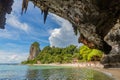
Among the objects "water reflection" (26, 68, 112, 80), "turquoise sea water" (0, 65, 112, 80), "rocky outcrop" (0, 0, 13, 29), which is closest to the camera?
"rocky outcrop" (0, 0, 13, 29)

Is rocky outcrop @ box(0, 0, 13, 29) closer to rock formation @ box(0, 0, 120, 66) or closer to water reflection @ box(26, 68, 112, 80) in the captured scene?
rock formation @ box(0, 0, 120, 66)

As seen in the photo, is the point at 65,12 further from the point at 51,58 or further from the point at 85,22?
the point at 51,58

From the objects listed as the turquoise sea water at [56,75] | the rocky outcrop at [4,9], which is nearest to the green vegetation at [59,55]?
the turquoise sea water at [56,75]

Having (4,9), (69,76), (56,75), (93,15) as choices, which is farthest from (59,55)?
(93,15)

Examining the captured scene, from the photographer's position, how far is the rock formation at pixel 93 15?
1820cm

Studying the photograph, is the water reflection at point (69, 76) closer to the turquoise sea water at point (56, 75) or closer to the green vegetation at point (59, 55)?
the turquoise sea water at point (56, 75)

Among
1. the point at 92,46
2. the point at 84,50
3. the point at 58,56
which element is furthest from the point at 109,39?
the point at 58,56

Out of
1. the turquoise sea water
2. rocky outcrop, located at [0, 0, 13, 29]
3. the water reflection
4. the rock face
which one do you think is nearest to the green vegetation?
the turquoise sea water

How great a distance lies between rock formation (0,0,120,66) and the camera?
59.7ft

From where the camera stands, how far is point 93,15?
18703mm

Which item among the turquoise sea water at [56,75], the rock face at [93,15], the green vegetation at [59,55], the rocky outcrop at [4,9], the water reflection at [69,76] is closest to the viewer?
the rock face at [93,15]

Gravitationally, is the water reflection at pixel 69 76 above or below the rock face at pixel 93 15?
below

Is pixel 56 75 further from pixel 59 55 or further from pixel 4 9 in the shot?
pixel 59 55

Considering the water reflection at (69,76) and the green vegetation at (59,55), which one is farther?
the green vegetation at (59,55)
